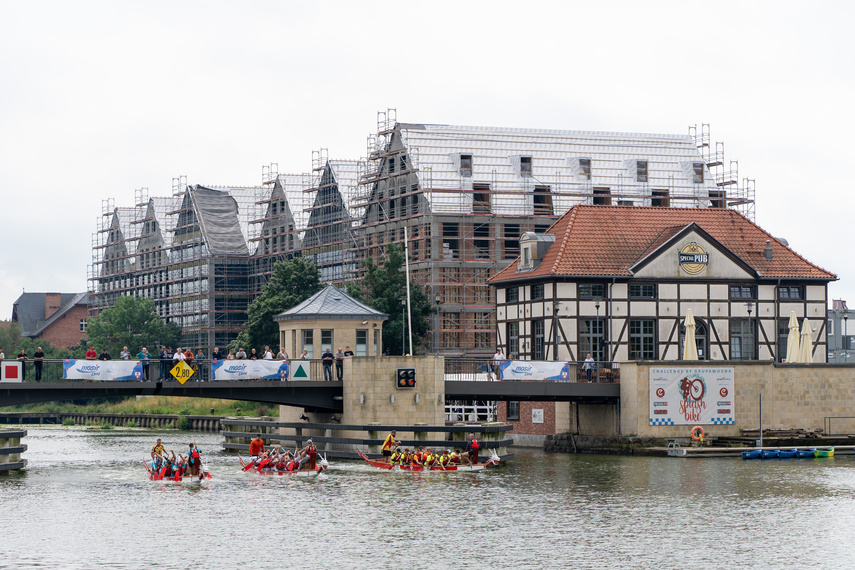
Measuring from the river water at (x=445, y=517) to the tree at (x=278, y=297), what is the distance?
1658 inches

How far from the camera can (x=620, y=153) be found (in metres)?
107

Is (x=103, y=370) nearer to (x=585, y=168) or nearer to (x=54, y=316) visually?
(x=585, y=168)

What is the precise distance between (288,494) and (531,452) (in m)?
23.3

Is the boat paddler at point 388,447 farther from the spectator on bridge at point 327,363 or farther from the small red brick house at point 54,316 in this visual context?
the small red brick house at point 54,316

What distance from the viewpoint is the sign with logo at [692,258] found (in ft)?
241

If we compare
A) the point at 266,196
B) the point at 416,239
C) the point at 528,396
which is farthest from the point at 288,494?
the point at 266,196

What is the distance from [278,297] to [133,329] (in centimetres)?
3484

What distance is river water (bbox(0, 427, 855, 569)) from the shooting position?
35.4 m

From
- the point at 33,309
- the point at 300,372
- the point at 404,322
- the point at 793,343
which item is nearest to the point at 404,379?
the point at 300,372

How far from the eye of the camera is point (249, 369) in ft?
201

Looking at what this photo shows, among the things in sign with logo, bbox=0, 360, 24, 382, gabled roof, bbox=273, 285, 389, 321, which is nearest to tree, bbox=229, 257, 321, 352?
gabled roof, bbox=273, 285, 389, 321

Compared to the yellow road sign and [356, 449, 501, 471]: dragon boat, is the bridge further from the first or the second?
[356, 449, 501, 471]: dragon boat

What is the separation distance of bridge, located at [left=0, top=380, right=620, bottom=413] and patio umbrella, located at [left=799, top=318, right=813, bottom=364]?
34.5 feet

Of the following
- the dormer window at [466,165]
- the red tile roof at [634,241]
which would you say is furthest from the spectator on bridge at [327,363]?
the dormer window at [466,165]
